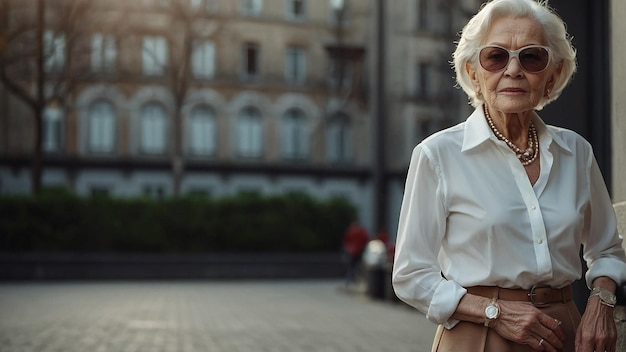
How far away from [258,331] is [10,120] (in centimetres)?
3683

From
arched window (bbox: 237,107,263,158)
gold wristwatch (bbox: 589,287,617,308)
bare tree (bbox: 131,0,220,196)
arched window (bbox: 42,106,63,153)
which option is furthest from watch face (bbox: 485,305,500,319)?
arched window (bbox: 237,107,263,158)

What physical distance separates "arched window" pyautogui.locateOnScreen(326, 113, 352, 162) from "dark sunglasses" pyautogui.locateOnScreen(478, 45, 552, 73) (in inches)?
1971

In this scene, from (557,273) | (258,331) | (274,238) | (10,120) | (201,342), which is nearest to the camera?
(557,273)

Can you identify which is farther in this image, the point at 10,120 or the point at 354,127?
the point at 354,127

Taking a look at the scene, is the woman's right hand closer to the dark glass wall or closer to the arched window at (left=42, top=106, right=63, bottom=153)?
the dark glass wall

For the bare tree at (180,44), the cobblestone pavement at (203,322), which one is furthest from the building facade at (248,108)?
the cobblestone pavement at (203,322)

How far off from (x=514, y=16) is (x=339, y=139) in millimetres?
50532

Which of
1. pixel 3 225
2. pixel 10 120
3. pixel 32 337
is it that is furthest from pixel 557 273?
pixel 10 120

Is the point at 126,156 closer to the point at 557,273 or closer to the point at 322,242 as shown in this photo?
the point at 322,242

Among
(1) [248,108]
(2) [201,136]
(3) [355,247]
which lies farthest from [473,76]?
(1) [248,108]

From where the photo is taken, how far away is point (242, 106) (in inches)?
2055

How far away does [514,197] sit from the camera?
2.99 m

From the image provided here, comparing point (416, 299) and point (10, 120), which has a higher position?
point (10, 120)

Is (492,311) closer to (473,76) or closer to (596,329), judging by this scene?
(596,329)
